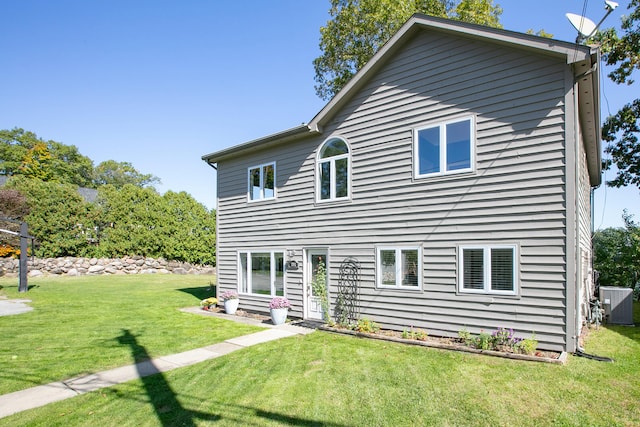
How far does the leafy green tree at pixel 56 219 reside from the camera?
22.4 m

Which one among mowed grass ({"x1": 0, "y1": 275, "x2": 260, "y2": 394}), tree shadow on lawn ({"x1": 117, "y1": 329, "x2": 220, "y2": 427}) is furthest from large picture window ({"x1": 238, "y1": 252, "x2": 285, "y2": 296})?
tree shadow on lawn ({"x1": 117, "y1": 329, "x2": 220, "y2": 427})

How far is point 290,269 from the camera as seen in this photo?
10766 millimetres

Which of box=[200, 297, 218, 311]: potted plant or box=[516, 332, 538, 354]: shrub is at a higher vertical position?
box=[516, 332, 538, 354]: shrub

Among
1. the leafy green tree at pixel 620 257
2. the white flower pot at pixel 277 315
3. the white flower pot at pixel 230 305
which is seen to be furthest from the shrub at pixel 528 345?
the leafy green tree at pixel 620 257

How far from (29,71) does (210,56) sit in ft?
25.1

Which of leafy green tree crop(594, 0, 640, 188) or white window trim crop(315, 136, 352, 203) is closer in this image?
white window trim crop(315, 136, 352, 203)

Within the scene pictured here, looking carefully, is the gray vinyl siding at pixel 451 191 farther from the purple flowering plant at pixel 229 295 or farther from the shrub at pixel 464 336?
the purple flowering plant at pixel 229 295

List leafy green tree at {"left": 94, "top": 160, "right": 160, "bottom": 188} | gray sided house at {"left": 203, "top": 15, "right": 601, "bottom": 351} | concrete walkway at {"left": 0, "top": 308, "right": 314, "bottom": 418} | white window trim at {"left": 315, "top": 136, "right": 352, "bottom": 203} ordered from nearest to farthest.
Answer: concrete walkway at {"left": 0, "top": 308, "right": 314, "bottom": 418}
gray sided house at {"left": 203, "top": 15, "right": 601, "bottom": 351}
white window trim at {"left": 315, "top": 136, "right": 352, "bottom": 203}
leafy green tree at {"left": 94, "top": 160, "right": 160, "bottom": 188}

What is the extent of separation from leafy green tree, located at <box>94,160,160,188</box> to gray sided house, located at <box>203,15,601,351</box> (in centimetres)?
5432

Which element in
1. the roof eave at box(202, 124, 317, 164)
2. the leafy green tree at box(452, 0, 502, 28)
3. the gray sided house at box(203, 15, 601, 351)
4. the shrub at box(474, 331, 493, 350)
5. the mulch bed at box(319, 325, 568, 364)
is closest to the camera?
the mulch bed at box(319, 325, 568, 364)

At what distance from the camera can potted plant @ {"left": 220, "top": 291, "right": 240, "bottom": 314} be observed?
11788 mm

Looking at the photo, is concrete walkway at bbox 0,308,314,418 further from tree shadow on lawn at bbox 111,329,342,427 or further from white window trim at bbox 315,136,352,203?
white window trim at bbox 315,136,352,203

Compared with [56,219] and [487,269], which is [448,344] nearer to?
[487,269]

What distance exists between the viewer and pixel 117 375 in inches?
234
